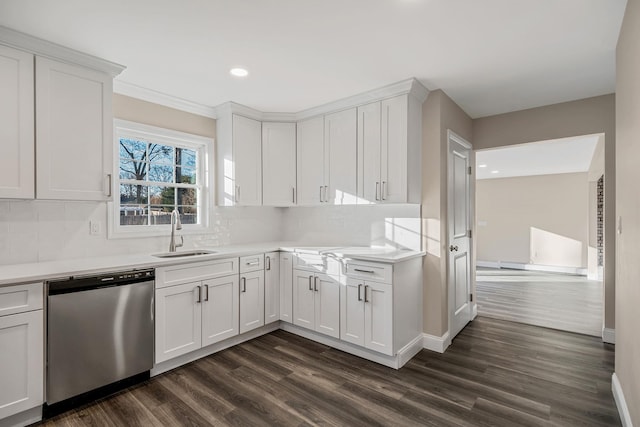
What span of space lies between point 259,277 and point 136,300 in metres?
1.23

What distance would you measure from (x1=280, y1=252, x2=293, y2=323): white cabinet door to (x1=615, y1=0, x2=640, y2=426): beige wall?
2.69m

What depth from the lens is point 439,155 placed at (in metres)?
3.15

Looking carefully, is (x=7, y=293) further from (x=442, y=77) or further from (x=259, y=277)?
(x=442, y=77)

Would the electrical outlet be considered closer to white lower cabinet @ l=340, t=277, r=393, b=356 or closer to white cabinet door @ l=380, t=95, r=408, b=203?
white lower cabinet @ l=340, t=277, r=393, b=356

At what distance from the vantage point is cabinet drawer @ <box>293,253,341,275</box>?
10.4ft

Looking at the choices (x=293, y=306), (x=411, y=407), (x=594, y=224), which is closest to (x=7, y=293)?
(x=293, y=306)

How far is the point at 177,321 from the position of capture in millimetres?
2777

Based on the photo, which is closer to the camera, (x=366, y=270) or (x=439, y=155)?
(x=366, y=270)

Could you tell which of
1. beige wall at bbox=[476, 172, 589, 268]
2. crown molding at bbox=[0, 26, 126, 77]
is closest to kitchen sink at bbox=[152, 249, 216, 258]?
crown molding at bbox=[0, 26, 126, 77]

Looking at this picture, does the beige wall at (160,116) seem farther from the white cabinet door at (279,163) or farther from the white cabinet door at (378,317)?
the white cabinet door at (378,317)

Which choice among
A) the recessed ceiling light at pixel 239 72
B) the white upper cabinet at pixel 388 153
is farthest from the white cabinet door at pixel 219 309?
the recessed ceiling light at pixel 239 72

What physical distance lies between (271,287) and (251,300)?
30 cm

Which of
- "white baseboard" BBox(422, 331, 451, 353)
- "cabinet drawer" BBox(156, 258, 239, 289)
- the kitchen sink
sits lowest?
"white baseboard" BBox(422, 331, 451, 353)

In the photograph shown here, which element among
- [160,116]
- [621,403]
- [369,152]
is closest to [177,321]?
[160,116]
